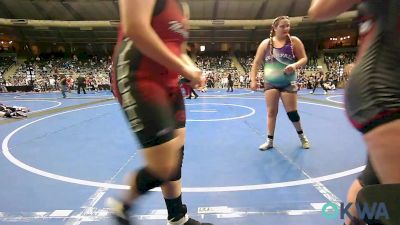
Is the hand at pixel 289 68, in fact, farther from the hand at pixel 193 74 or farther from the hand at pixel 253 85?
the hand at pixel 193 74

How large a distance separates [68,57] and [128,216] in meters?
37.5

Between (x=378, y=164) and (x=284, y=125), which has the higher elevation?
(x=378, y=164)

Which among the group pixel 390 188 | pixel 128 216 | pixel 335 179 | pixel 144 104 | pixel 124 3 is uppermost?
pixel 124 3

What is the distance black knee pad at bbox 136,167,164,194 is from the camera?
186 centimetres


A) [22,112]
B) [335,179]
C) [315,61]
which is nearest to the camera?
[335,179]

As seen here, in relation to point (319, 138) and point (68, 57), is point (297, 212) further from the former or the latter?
point (68, 57)

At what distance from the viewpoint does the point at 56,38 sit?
34.5 meters

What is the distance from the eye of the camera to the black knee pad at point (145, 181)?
1.86 meters

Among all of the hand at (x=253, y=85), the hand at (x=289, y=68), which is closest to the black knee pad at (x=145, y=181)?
the hand at (x=253, y=85)

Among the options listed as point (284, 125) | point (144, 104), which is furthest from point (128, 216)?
point (284, 125)

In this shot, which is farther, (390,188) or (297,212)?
(297,212)

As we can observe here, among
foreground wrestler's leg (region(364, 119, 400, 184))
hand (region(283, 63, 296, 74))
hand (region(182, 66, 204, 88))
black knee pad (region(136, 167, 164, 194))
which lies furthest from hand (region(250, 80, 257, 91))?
foreground wrestler's leg (region(364, 119, 400, 184))

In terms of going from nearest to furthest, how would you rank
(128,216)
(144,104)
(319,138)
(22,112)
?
(144,104) → (128,216) → (319,138) → (22,112)

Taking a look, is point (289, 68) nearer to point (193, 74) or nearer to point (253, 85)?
point (253, 85)
